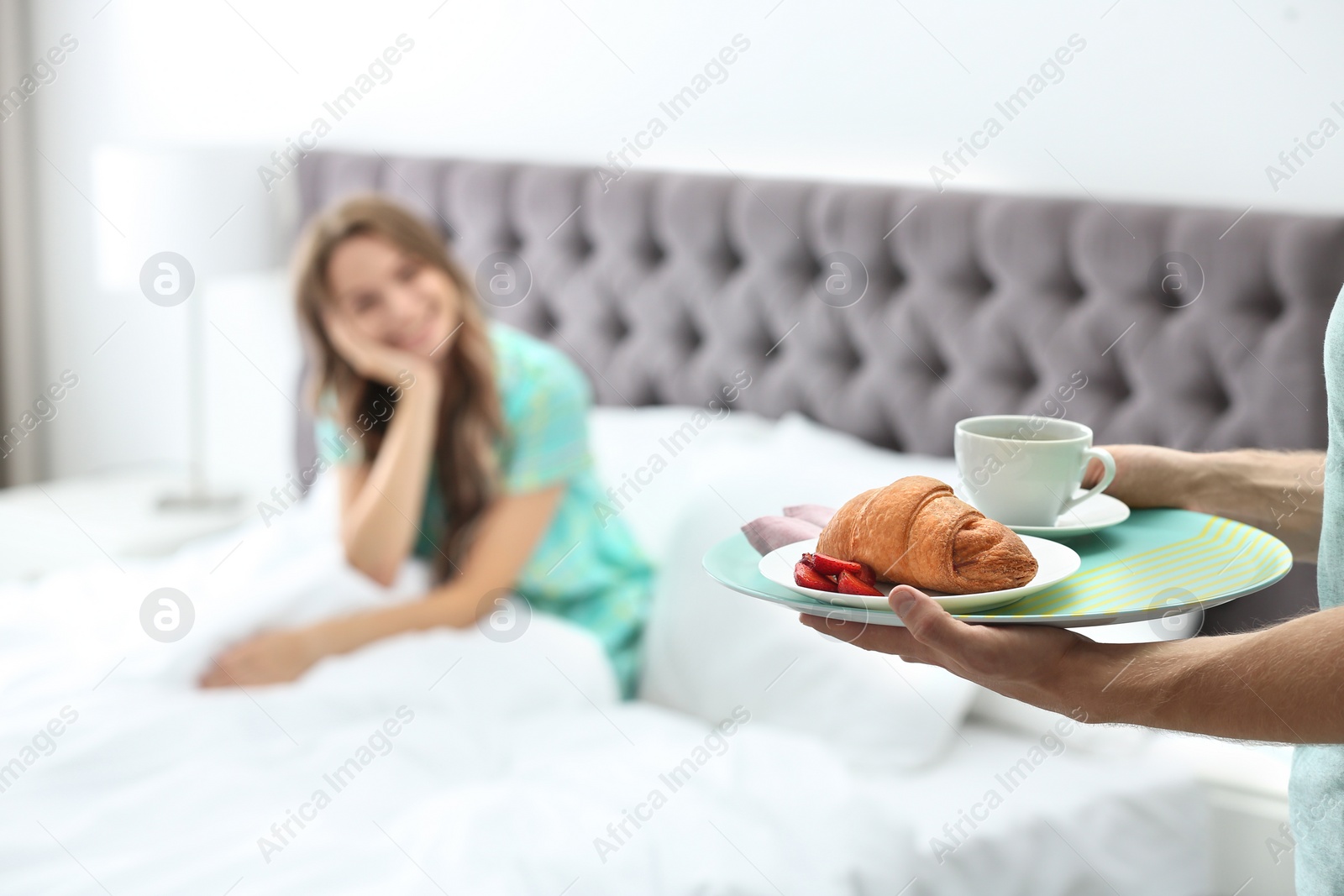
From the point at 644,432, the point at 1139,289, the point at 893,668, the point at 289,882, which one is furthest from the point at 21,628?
the point at 1139,289

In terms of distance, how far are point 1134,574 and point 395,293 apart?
1.36 meters

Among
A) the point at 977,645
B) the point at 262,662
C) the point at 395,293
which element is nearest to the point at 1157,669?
the point at 977,645

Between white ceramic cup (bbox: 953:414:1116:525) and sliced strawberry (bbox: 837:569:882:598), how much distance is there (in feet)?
0.45

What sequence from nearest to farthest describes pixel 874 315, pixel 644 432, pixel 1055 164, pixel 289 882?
pixel 289 882
pixel 1055 164
pixel 874 315
pixel 644 432

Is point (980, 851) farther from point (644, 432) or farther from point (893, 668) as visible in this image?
point (644, 432)

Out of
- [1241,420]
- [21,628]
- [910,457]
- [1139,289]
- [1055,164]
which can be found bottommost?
[21,628]

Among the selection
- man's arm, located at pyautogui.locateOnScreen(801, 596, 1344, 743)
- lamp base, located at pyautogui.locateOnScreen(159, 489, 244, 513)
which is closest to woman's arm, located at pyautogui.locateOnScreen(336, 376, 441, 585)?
lamp base, located at pyautogui.locateOnScreen(159, 489, 244, 513)

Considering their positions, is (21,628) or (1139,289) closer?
(1139,289)

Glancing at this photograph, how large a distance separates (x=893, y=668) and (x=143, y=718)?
866 millimetres

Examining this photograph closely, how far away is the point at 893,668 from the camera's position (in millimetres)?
1393

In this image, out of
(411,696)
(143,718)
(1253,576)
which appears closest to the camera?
(1253,576)

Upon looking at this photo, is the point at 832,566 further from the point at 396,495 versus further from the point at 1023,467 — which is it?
the point at 396,495

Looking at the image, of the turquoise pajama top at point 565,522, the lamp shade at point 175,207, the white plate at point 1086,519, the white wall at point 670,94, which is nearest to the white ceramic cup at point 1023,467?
the white plate at point 1086,519

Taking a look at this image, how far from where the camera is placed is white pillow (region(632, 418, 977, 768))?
137 centimetres
